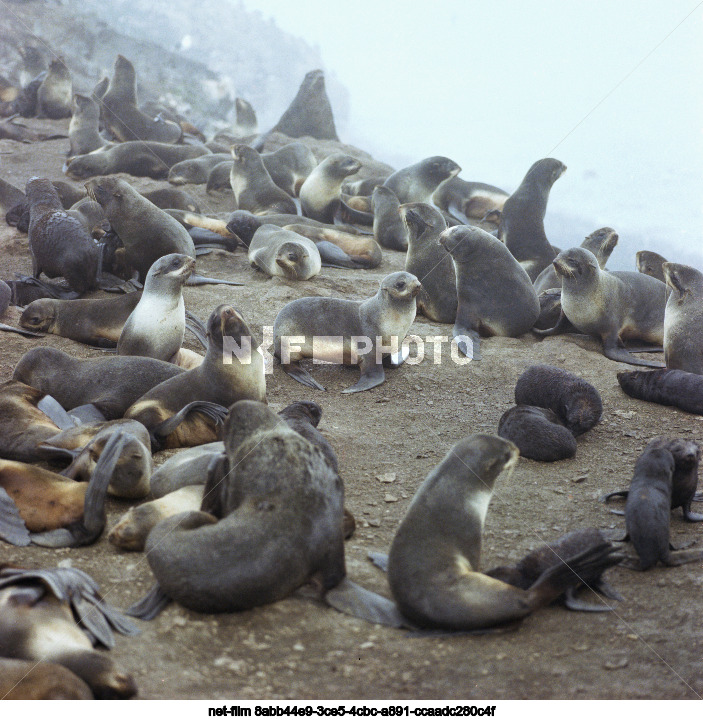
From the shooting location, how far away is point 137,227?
6410mm

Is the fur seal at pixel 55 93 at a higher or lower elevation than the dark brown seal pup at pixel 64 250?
higher

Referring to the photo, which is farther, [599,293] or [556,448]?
[599,293]

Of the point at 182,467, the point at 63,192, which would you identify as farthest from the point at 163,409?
the point at 63,192

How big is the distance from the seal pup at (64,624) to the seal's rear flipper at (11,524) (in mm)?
531

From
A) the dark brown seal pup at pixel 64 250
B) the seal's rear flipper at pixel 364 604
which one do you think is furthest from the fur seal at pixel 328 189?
the seal's rear flipper at pixel 364 604

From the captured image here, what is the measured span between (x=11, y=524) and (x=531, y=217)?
6340 mm

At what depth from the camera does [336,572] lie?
2.65 metres

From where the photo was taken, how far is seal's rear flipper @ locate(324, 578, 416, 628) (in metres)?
2.50

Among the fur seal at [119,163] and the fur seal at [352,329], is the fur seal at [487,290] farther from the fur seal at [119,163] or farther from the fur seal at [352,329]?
the fur seal at [119,163]

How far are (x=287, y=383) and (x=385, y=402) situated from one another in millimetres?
742

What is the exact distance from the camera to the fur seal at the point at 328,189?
884 centimetres

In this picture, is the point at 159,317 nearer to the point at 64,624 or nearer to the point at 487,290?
the point at 487,290

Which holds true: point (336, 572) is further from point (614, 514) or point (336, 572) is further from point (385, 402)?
point (385, 402)

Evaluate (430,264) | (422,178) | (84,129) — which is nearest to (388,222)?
(422,178)
